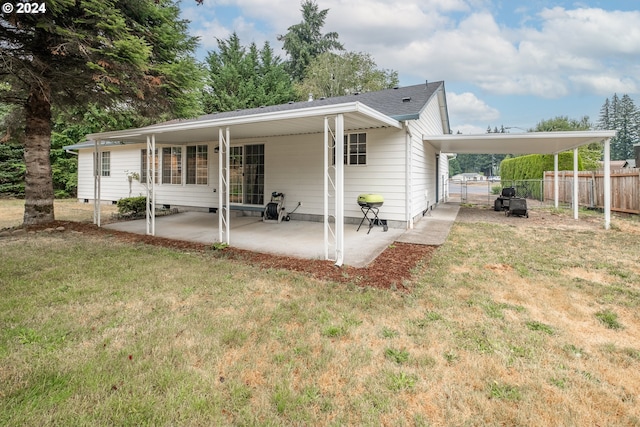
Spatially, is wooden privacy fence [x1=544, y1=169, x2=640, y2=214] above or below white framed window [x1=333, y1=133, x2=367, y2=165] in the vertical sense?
below

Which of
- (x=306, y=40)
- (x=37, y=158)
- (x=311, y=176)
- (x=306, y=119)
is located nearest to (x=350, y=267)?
(x=306, y=119)

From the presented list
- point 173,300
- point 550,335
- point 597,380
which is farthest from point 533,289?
point 173,300

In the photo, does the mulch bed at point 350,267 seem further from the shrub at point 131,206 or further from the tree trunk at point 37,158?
the shrub at point 131,206

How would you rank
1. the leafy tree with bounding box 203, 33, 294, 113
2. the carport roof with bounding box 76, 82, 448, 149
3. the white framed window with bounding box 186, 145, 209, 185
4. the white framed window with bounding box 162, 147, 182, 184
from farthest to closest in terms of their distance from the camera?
the leafy tree with bounding box 203, 33, 294, 113, the white framed window with bounding box 162, 147, 182, 184, the white framed window with bounding box 186, 145, 209, 185, the carport roof with bounding box 76, 82, 448, 149

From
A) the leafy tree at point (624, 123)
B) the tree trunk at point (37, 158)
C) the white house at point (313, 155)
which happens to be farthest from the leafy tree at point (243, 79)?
the leafy tree at point (624, 123)

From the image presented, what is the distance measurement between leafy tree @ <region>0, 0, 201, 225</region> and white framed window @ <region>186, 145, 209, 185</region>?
2681 mm

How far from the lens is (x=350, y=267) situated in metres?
4.64

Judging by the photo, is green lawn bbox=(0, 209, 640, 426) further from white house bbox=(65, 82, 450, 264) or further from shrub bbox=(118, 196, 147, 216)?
shrub bbox=(118, 196, 147, 216)

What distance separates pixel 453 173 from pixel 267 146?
251ft

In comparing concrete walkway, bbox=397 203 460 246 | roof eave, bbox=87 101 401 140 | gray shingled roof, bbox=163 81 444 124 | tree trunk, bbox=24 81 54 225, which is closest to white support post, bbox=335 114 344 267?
roof eave, bbox=87 101 401 140

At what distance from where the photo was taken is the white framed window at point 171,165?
11.8 meters

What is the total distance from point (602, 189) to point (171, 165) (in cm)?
1532

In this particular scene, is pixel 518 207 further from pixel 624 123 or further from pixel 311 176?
pixel 624 123

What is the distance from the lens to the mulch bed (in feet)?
13.6
